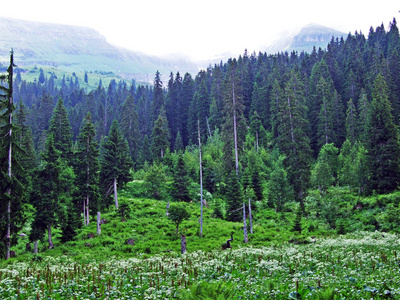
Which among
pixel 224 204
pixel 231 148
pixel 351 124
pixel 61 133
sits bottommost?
pixel 224 204

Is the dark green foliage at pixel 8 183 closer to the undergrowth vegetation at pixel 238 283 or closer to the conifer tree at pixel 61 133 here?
the undergrowth vegetation at pixel 238 283

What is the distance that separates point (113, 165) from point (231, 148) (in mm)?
18414

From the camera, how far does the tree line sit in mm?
26703

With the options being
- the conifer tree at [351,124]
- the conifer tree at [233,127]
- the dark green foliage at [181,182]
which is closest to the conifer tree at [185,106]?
the conifer tree at [233,127]

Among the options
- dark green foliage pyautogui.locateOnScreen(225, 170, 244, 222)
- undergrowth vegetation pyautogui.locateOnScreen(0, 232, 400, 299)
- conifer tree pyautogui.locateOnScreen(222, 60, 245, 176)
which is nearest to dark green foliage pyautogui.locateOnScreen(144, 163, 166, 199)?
conifer tree pyautogui.locateOnScreen(222, 60, 245, 176)

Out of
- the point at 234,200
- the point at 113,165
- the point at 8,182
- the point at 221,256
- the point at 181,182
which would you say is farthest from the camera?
the point at 181,182

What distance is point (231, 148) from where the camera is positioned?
48.8m

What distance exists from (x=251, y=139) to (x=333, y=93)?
81.1ft

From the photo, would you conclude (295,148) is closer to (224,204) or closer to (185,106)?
(224,204)

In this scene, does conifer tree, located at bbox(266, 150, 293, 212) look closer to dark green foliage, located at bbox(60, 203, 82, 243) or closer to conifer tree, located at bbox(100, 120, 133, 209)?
conifer tree, located at bbox(100, 120, 133, 209)

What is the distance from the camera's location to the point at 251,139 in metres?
62.2

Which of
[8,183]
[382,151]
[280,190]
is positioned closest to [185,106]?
[280,190]

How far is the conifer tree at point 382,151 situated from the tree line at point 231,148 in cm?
12

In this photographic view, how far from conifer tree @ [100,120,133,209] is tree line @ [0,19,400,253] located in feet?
0.49
